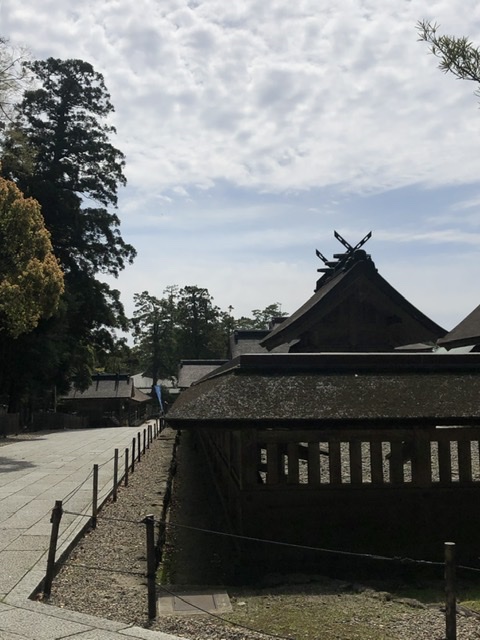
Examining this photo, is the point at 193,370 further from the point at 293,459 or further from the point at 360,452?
the point at 360,452

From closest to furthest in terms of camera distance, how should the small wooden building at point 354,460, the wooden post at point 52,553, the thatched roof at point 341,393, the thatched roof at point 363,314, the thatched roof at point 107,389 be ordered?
1. the wooden post at point 52,553
2. the thatched roof at point 341,393
3. the small wooden building at point 354,460
4. the thatched roof at point 363,314
5. the thatched roof at point 107,389

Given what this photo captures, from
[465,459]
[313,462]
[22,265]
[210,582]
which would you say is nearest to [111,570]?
[210,582]

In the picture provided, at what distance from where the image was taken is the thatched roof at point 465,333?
17.0m

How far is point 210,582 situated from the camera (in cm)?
780

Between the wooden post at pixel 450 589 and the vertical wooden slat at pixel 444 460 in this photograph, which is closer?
the wooden post at pixel 450 589

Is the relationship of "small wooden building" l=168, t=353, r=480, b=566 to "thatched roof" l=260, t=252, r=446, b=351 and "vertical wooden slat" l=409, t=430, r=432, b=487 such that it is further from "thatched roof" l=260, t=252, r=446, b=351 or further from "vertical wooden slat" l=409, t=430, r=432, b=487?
"thatched roof" l=260, t=252, r=446, b=351

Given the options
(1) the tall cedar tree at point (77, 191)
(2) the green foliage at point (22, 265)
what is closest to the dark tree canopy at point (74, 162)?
(1) the tall cedar tree at point (77, 191)

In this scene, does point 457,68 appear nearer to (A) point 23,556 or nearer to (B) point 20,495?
(A) point 23,556

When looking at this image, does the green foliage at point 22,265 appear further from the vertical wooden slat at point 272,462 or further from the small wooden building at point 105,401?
the small wooden building at point 105,401

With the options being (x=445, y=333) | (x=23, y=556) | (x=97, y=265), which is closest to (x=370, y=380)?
(x=23, y=556)

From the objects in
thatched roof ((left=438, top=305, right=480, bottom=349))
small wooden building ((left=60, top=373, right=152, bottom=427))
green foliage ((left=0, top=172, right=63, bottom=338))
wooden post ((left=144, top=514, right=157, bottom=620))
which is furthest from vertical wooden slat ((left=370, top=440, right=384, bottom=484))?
small wooden building ((left=60, top=373, right=152, bottom=427))

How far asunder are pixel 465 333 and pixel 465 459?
10.1m

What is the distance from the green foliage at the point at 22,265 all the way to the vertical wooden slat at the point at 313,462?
14.9 m

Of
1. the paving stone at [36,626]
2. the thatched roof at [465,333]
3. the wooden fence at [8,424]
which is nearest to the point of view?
the paving stone at [36,626]
